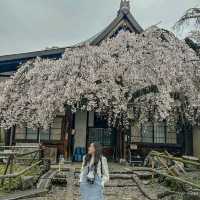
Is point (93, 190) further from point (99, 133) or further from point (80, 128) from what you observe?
point (99, 133)

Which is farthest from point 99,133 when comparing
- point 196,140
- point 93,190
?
point 93,190

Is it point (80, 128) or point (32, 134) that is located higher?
point (80, 128)

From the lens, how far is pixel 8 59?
756 inches

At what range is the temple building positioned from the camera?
18.7 m

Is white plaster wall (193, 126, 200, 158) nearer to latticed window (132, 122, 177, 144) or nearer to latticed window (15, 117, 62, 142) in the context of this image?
latticed window (132, 122, 177, 144)

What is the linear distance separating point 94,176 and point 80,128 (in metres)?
12.6

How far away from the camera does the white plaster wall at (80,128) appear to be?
19.2m

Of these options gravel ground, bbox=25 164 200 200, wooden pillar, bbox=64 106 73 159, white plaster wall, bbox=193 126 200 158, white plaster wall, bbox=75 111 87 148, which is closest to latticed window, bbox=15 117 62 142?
wooden pillar, bbox=64 106 73 159

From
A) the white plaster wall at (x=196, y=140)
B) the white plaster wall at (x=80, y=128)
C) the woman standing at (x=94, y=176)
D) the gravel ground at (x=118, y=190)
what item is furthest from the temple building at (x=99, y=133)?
the woman standing at (x=94, y=176)

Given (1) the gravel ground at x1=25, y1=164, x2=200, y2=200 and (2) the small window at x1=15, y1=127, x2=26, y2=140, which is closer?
(1) the gravel ground at x1=25, y1=164, x2=200, y2=200

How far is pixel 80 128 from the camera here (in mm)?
19422

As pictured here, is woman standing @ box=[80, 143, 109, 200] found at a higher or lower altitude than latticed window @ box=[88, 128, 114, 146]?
lower

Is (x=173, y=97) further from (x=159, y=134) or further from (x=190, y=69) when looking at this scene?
(x=159, y=134)

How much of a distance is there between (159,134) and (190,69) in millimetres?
5416
